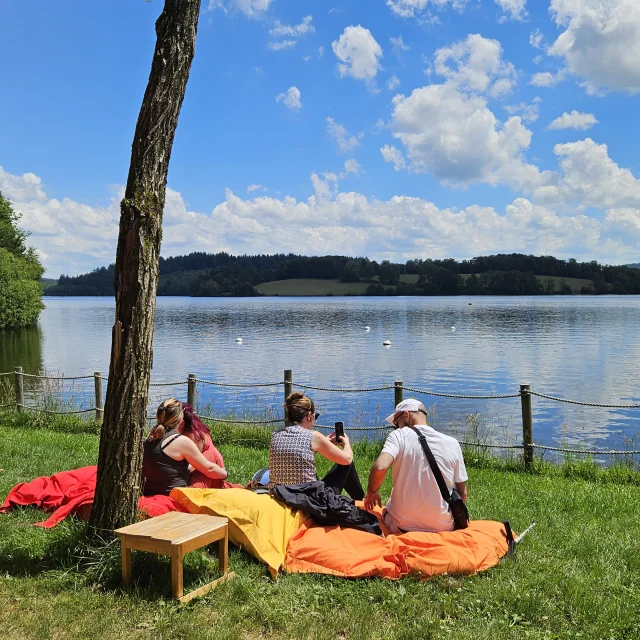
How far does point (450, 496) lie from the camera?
17.0 feet

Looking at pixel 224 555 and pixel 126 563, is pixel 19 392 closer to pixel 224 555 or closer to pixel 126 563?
pixel 126 563

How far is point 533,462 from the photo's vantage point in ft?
32.5

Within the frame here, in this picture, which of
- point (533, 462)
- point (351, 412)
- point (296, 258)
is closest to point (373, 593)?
point (533, 462)

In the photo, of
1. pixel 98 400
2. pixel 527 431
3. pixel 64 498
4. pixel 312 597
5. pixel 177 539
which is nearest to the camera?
pixel 177 539

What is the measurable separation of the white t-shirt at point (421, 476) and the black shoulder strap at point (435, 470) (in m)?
0.03

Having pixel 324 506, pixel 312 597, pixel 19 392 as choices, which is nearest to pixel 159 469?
pixel 324 506

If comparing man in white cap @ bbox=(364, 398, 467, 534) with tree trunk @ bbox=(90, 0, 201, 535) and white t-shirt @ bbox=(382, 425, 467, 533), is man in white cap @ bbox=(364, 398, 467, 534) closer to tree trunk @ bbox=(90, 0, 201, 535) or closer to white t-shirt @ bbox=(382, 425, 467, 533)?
white t-shirt @ bbox=(382, 425, 467, 533)

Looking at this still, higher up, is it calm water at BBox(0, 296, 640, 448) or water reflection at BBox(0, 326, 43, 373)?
water reflection at BBox(0, 326, 43, 373)

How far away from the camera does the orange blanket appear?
4711 mm

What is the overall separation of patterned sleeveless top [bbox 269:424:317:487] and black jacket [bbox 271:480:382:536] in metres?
0.11

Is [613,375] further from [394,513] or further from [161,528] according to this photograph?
[161,528]

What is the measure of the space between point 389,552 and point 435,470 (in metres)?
0.73

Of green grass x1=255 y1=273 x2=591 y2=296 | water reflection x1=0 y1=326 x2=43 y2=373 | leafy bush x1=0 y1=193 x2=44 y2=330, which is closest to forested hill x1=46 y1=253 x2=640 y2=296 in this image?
green grass x1=255 y1=273 x2=591 y2=296

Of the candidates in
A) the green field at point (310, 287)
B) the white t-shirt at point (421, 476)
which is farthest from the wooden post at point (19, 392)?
the green field at point (310, 287)
